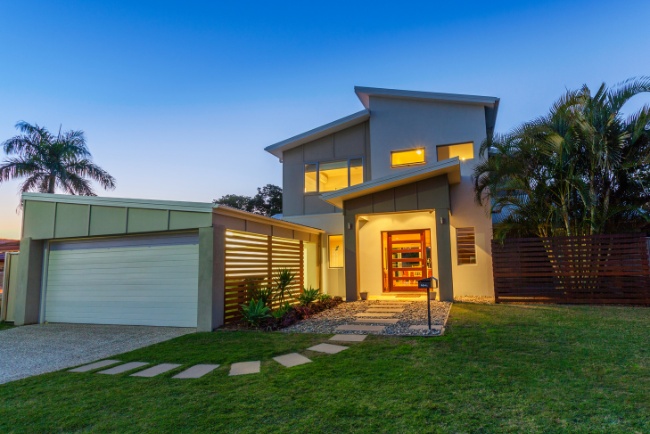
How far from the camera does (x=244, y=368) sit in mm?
4582

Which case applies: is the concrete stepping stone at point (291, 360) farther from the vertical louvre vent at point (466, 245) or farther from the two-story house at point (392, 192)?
the vertical louvre vent at point (466, 245)

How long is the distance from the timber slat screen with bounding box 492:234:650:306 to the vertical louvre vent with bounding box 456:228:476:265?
6.20 ft

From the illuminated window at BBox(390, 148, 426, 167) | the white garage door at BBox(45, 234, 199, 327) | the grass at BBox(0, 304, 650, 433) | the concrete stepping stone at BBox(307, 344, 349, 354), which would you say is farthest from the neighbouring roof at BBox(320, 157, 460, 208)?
the concrete stepping stone at BBox(307, 344, 349, 354)

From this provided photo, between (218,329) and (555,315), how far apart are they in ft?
23.5

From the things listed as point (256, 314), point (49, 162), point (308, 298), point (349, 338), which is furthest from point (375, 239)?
point (49, 162)

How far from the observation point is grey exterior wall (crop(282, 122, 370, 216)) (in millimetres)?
13695

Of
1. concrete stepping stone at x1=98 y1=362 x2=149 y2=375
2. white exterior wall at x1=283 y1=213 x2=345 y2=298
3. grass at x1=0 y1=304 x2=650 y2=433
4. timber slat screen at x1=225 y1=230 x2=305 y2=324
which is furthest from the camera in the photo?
white exterior wall at x1=283 y1=213 x2=345 y2=298

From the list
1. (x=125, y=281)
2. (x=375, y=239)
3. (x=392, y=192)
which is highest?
(x=392, y=192)

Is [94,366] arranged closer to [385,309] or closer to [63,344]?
[63,344]

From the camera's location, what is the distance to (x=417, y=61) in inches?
553

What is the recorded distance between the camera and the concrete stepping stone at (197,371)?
14.3 ft

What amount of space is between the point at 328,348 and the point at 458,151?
950 cm

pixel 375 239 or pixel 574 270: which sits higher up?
pixel 375 239

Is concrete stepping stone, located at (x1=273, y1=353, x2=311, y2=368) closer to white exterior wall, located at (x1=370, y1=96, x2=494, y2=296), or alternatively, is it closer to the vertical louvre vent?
white exterior wall, located at (x1=370, y1=96, x2=494, y2=296)
